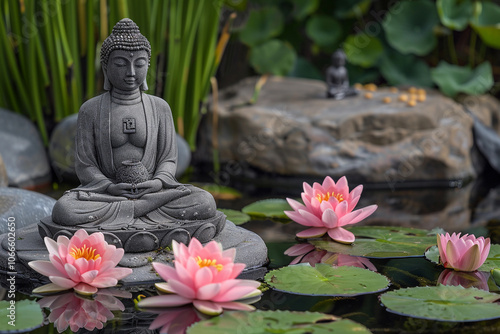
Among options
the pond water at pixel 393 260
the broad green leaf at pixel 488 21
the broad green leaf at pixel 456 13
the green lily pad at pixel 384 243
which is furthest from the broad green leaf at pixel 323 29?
the green lily pad at pixel 384 243

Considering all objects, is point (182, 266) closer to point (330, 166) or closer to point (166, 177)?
point (166, 177)

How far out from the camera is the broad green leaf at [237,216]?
363cm

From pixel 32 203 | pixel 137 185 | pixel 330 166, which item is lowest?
pixel 330 166

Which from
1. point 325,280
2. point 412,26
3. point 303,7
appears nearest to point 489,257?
point 325,280

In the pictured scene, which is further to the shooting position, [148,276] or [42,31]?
[42,31]

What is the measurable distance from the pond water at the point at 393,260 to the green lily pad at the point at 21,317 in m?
0.04

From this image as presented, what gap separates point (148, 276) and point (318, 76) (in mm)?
4810

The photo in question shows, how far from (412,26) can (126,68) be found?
13.7 feet

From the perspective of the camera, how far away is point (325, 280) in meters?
2.64

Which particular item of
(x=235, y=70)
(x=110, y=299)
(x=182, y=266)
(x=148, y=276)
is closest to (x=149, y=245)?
(x=148, y=276)

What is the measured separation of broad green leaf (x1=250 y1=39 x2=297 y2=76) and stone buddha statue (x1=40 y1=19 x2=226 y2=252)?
3205 millimetres

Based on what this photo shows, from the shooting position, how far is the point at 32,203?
336 cm

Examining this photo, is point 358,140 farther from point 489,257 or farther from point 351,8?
point 489,257

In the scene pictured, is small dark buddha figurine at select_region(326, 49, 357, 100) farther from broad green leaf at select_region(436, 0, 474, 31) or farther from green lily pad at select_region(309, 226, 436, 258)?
green lily pad at select_region(309, 226, 436, 258)
